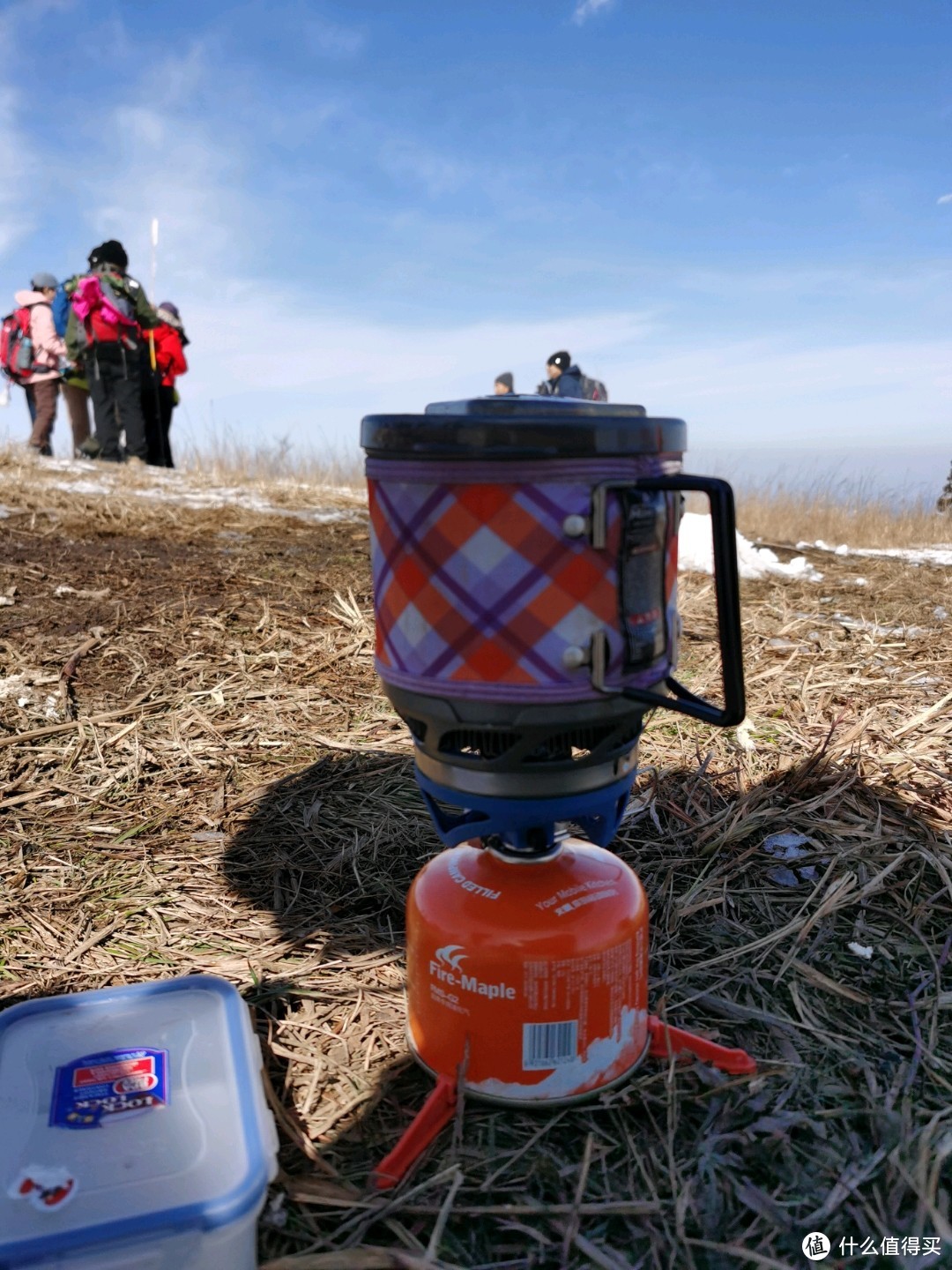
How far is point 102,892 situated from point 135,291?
798 centimetres

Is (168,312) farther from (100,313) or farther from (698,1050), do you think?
(698,1050)

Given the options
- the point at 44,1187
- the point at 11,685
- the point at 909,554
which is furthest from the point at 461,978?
the point at 909,554

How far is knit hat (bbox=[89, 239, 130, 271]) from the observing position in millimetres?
8672

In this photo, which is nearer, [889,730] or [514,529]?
[514,529]

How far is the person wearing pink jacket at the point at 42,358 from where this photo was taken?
9117mm

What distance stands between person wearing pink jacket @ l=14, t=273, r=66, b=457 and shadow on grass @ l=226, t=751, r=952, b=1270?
8051 millimetres

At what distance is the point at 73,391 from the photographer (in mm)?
9781

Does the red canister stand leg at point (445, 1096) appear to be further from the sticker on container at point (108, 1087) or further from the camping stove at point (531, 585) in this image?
the camping stove at point (531, 585)

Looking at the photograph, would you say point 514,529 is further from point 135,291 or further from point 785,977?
point 135,291

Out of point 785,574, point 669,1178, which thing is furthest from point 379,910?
point 785,574

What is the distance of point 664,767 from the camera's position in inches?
109

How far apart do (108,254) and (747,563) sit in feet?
22.3

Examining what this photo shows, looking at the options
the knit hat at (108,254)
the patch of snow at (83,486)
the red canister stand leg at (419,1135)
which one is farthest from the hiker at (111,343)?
the red canister stand leg at (419,1135)

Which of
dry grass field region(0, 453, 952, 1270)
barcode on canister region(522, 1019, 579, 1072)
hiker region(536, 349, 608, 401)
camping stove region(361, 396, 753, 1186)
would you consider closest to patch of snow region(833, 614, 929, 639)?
dry grass field region(0, 453, 952, 1270)
